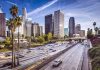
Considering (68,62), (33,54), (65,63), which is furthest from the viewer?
(33,54)

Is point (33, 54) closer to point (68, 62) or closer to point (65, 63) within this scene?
point (68, 62)

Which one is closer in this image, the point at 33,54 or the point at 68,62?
the point at 68,62

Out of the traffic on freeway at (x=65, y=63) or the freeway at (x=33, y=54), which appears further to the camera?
the freeway at (x=33, y=54)

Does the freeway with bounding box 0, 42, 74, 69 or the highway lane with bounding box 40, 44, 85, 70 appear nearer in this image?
the highway lane with bounding box 40, 44, 85, 70

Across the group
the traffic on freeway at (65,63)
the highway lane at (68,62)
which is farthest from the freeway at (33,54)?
the highway lane at (68,62)

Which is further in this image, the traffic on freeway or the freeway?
the freeway

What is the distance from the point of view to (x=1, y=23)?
196125mm

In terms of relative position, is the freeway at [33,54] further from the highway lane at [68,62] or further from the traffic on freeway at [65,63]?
the highway lane at [68,62]

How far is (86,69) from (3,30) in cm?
16354

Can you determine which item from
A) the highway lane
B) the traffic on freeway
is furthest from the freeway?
the highway lane

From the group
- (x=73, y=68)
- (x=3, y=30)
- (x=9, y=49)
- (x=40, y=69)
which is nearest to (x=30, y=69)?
(x=40, y=69)

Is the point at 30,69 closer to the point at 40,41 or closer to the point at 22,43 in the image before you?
the point at 22,43

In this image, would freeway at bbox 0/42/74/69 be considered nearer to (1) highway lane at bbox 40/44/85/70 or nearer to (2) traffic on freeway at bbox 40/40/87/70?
(2) traffic on freeway at bbox 40/40/87/70

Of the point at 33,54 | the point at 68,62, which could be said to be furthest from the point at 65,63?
the point at 33,54
